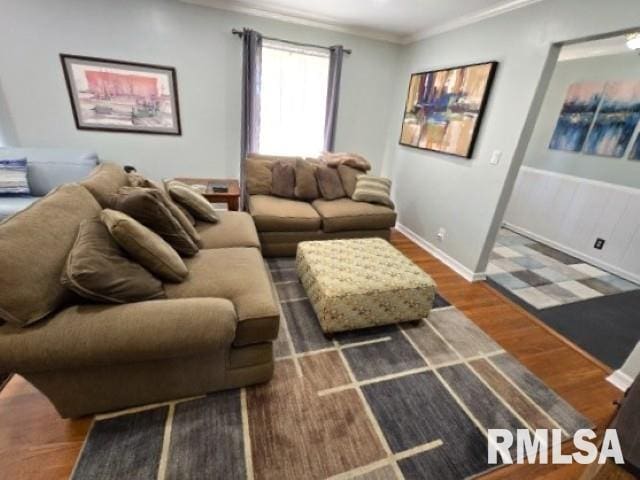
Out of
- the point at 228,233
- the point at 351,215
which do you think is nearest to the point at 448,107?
the point at 351,215

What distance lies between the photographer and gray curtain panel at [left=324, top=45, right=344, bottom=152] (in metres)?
3.53

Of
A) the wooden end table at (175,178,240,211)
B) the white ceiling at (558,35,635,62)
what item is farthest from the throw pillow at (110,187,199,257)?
the white ceiling at (558,35,635,62)

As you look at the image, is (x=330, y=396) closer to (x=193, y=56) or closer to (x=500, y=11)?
(x=500, y=11)

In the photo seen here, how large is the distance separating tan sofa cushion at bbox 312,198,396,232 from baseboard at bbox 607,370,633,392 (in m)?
2.03

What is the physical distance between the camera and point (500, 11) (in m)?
2.51

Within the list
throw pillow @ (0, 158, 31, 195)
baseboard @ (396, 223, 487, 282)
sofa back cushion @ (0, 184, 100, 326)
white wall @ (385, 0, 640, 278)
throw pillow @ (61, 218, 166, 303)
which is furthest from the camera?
baseboard @ (396, 223, 487, 282)

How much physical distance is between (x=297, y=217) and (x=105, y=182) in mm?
1527

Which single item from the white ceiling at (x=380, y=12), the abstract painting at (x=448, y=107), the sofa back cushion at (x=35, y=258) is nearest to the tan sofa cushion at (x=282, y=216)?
the sofa back cushion at (x=35, y=258)

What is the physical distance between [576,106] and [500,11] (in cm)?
206

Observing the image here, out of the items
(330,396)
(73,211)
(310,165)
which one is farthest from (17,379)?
(310,165)

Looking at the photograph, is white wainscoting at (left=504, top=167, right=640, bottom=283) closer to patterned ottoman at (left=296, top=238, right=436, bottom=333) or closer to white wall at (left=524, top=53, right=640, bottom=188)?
white wall at (left=524, top=53, right=640, bottom=188)

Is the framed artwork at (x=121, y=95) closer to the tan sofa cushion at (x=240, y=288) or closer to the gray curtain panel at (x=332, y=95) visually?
the gray curtain panel at (x=332, y=95)

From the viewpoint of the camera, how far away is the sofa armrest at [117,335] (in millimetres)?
1048

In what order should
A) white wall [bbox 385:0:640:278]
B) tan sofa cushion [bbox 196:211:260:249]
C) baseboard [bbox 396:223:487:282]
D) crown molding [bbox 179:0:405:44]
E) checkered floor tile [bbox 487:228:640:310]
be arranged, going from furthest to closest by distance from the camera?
crown molding [bbox 179:0:405:44] < baseboard [bbox 396:223:487:282] < checkered floor tile [bbox 487:228:640:310] < tan sofa cushion [bbox 196:211:260:249] < white wall [bbox 385:0:640:278]
